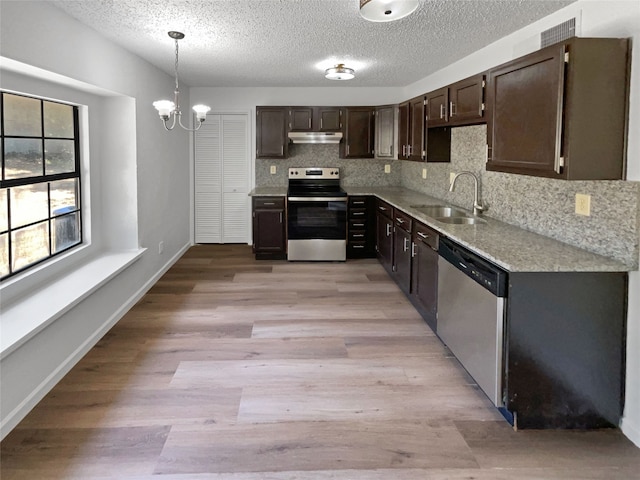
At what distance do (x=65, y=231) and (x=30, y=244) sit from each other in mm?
570

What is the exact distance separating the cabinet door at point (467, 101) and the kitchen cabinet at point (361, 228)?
248 cm

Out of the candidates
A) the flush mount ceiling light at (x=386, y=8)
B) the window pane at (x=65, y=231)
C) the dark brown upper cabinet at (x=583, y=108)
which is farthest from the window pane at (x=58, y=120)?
the dark brown upper cabinet at (x=583, y=108)

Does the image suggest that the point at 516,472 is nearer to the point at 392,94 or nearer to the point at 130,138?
the point at 130,138

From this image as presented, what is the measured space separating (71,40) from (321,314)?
2.82 m

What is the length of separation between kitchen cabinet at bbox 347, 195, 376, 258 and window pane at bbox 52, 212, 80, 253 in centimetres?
348

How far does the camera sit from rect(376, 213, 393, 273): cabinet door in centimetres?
577

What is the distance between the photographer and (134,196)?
15.6 ft

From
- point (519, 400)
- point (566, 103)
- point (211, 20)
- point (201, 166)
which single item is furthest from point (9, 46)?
point (201, 166)

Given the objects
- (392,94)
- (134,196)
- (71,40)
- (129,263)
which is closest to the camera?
(71,40)

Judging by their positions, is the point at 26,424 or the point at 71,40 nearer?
the point at 26,424

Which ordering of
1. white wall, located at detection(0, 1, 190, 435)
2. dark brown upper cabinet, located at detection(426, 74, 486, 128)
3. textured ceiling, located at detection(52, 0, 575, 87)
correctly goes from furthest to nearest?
dark brown upper cabinet, located at detection(426, 74, 486, 128) < textured ceiling, located at detection(52, 0, 575, 87) < white wall, located at detection(0, 1, 190, 435)

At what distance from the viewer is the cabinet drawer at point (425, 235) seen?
13.1 ft

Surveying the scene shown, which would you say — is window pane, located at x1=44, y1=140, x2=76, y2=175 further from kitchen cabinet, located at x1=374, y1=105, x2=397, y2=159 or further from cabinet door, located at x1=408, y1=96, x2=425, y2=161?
kitchen cabinet, located at x1=374, y1=105, x2=397, y2=159

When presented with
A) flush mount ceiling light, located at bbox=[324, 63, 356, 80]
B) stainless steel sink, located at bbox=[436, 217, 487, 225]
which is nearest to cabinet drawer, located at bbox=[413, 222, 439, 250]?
stainless steel sink, located at bbox=[436, 217, 487, 225]
